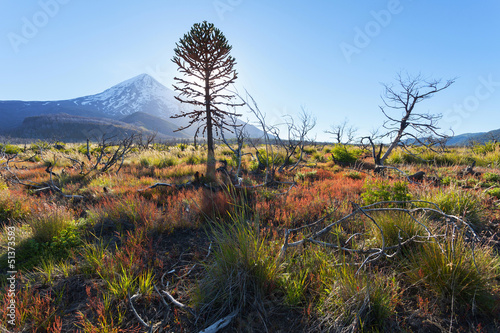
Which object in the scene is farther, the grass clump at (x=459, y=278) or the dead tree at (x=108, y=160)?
the dead tree at (x=108, y=160)

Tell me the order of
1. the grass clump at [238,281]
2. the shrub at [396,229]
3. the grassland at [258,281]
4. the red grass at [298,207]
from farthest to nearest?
the red grass at [298,207] < the shrub at [396,229] < the grass clump at [238,281] < the grassland at [258,281]

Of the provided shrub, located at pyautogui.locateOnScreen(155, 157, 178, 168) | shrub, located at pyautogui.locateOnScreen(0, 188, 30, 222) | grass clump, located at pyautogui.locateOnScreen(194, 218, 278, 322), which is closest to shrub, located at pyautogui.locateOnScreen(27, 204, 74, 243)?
shrub, located at pyautogui.locateOnScreen(0, 188, 30, 222)

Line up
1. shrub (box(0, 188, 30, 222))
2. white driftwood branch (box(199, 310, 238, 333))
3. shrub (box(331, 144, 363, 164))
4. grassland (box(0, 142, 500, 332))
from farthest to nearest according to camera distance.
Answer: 1. shrub (box(331, 144, 363, 164))
2. shrub (box(0, 188, 30, 222))
3. grassland (box(0, 142, 500, 332))
4. white driftwood branch (box(199, 310, 238, 333))

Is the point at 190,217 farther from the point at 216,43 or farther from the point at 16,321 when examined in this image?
the point at 216,43

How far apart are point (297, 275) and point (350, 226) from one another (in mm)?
1888

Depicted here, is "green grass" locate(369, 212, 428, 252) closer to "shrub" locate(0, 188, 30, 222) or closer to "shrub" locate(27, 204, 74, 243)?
"shrub" locate(27, 204, 74, 243)

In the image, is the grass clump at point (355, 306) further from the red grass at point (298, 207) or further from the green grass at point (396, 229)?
the red grass at point (298, 207)

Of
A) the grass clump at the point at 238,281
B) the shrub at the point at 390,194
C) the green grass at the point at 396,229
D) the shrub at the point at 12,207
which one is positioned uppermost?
the shrub at the point at 390,194

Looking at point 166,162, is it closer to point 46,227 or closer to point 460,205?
point 46,227

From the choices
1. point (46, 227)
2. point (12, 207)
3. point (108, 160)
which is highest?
point (108, 160)

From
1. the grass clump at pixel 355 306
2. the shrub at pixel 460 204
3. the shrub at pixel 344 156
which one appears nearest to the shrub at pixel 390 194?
the shrub at pixel 460 204

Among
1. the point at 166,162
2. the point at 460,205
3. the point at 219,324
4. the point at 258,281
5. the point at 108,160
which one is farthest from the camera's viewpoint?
the point at 166,162

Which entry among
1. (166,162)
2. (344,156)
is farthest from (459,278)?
(166,162)

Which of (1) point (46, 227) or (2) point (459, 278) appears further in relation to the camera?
(1) point (46, 227)
